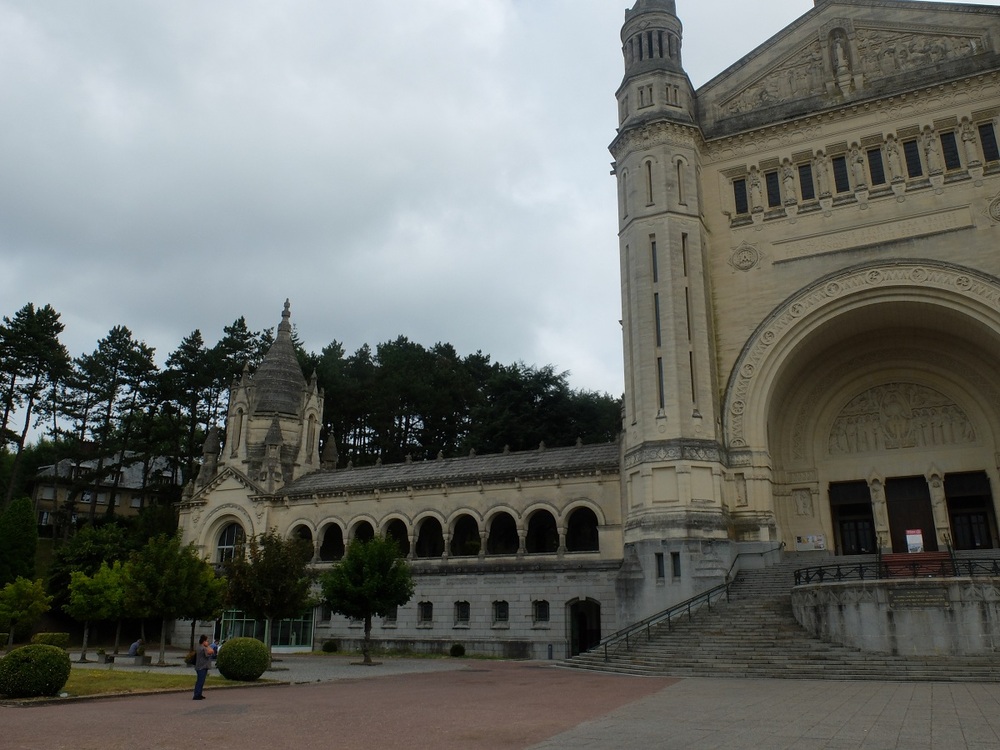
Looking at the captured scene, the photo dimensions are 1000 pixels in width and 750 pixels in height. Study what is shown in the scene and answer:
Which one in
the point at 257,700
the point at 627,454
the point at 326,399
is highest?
the point at 326,399

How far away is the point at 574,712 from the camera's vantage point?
1467 centimetres

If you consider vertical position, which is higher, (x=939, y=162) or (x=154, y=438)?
(x=939, y=162)

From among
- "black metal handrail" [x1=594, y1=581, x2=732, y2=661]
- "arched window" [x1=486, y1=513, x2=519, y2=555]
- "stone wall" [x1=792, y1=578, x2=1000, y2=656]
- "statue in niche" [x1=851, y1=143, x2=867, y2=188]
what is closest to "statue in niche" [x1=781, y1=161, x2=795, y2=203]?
"statue in niche" [x1=851, y1=143, x2=867, y2=188]

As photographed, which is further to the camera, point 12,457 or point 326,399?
point 12,457

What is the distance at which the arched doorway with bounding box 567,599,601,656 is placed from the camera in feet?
113

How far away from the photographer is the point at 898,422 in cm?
3531

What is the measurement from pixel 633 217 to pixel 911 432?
15.8 m

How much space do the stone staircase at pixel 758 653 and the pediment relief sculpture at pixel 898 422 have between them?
9.87 meters

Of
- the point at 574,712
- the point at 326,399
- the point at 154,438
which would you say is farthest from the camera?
the point at 326,399

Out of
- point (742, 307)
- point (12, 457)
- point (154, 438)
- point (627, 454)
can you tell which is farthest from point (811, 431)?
point (12, 457)

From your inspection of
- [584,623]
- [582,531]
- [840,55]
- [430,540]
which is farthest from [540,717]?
[840,55]

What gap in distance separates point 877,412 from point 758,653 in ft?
58.9

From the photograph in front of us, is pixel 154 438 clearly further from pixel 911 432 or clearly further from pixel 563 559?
pixel 911 432

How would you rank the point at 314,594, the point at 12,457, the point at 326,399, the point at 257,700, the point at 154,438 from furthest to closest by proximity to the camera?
the point at 12,457 < the point at 326,399 < the point at 154,438 < the point at 314,594 < the point at 257,700
